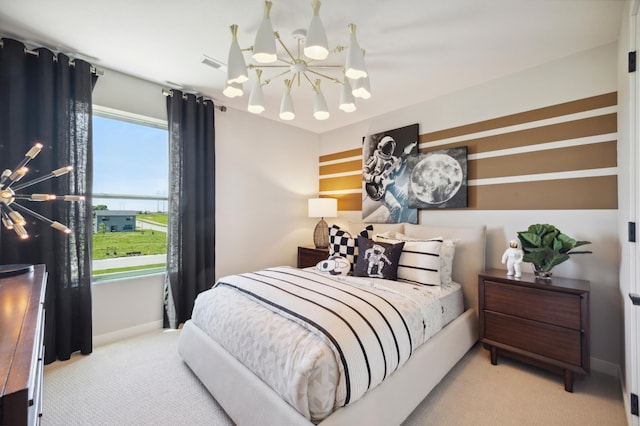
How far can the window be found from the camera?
2.69 m

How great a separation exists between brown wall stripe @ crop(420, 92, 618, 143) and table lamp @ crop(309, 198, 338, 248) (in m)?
1.45

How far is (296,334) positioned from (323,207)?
252 cm

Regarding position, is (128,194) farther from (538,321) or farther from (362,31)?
(538,321)

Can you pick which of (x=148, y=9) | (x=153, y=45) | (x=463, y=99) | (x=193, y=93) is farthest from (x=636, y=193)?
(x=193, y=93)

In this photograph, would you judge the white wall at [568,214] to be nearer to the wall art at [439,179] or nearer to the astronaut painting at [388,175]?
the wall art at [439,179]

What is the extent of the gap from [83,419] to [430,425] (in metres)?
2.05

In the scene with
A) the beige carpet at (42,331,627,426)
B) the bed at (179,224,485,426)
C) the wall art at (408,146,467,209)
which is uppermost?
the wall art at (408,146,467,209)

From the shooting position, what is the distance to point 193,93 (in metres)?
3.04

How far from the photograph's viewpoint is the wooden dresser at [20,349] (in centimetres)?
58

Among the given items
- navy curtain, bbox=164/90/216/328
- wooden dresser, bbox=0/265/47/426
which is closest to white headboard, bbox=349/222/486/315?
navy curtain, bbox=164/90/216/328

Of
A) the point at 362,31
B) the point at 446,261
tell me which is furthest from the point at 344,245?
the point at 362,31

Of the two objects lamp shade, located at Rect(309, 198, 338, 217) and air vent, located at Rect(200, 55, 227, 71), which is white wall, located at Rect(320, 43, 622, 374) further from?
air vent, located at Rect(200, 55, 227, 71)

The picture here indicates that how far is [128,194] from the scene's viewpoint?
9.37 feet

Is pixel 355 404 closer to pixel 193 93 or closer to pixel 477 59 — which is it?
pixel 477 59
